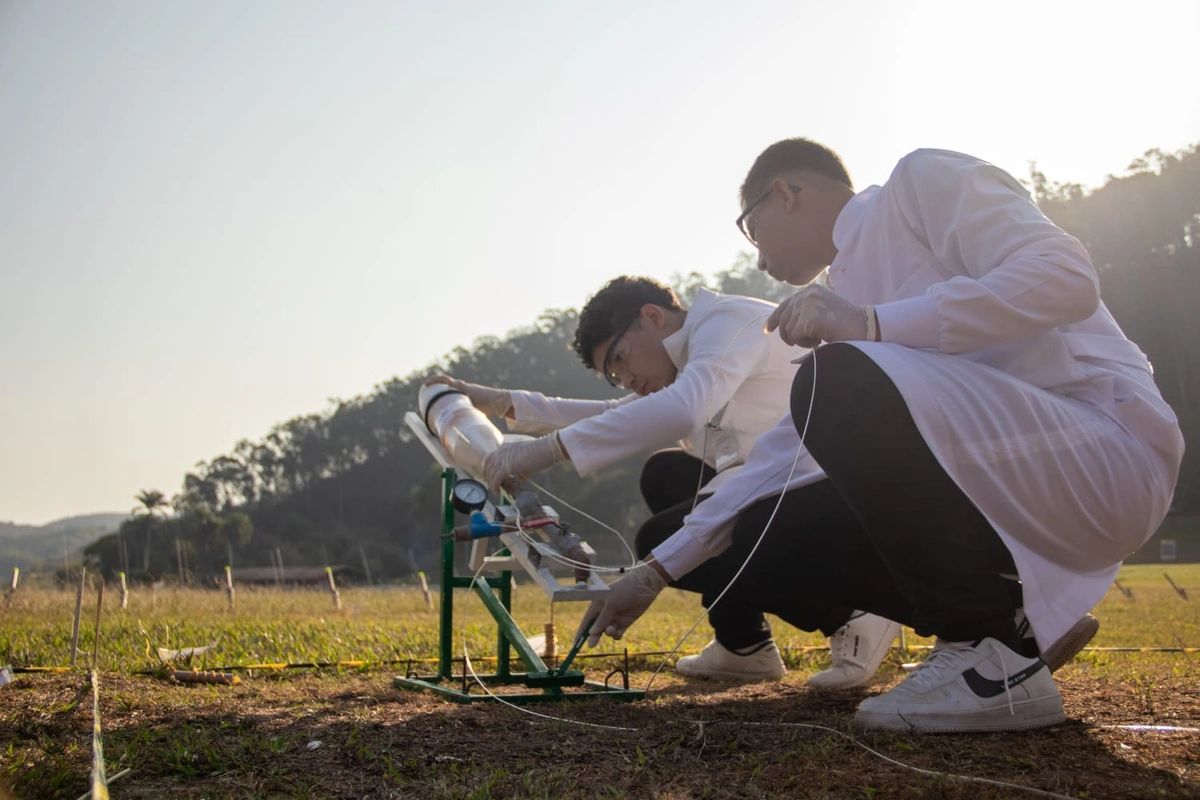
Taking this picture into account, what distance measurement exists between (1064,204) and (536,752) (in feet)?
160

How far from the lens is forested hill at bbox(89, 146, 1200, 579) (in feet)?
127

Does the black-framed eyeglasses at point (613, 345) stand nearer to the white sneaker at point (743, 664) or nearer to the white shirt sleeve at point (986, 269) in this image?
the white sneaker at point (743, 664)

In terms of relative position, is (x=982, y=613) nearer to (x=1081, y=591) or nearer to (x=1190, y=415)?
(x=1081, y=591)

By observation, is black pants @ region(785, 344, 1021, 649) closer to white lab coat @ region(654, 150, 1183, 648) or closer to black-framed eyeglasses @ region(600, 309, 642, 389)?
white lab coat @ region(654, 150, 1183, 648)

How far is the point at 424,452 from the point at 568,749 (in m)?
72.0

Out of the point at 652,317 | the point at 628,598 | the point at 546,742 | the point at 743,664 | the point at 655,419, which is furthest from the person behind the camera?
the point at 652,317

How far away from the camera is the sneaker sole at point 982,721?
2.22 m

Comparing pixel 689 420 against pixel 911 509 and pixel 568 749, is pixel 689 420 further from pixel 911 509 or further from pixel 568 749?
pixel 568 749

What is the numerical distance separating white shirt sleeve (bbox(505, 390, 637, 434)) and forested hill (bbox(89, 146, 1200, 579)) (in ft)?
36.2

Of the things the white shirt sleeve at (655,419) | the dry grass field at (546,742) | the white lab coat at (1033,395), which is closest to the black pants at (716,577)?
the dry grass field at (546,742)

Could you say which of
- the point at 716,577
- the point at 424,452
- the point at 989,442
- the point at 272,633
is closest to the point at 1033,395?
the point at 989,442

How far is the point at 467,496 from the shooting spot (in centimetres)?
351

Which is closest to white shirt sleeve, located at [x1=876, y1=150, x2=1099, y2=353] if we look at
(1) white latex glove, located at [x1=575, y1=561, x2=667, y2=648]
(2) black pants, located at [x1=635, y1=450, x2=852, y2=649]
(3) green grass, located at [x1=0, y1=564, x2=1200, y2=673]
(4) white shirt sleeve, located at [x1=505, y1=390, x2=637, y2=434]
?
(2) black pants, located at [x1=635, y1=450, x2=852, y2=649]

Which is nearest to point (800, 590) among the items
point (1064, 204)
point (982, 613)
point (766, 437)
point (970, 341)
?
point (766, 437)
